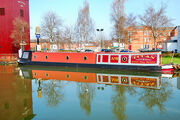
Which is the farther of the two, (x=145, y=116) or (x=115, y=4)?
(x=115, y=4)

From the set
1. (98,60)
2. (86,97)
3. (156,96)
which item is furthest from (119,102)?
(98,60)

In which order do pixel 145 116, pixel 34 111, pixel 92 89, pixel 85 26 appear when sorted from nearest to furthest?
pixel 145 116
pixel 34 111
pixel 92 89
pixel 85 26

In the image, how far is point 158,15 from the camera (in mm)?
23266

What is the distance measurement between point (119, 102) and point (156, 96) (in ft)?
7.15

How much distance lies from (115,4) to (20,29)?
15026 mm

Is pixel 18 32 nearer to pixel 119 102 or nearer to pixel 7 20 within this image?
pixel 7 20

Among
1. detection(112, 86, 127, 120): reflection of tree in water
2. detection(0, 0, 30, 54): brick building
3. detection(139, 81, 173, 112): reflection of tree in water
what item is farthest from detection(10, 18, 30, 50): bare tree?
detection(139, 81, 173, 112): reflection of tree in water

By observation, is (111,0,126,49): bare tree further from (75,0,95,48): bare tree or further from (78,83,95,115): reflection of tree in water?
(78,83,95,115): reflection of tree in water

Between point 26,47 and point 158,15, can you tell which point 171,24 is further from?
point 26,47

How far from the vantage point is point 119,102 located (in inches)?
294

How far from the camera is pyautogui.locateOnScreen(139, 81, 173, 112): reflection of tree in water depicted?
23.2 ft

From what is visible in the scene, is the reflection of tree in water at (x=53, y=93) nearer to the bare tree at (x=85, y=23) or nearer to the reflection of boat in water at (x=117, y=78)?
the reflection of boat in water at (x=117, y=78)

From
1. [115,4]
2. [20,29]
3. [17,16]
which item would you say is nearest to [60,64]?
[20,29]

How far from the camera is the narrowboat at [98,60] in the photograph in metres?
15.2
